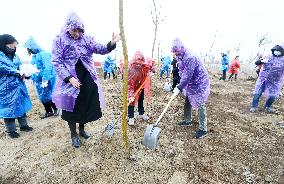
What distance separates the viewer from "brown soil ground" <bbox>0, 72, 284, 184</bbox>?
11.6 ft

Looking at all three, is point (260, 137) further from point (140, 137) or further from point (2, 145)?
point (2, 145)

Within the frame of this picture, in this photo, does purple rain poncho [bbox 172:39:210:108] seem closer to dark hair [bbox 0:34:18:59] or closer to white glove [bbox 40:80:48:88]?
white glove [bbox 40:80:48:88]

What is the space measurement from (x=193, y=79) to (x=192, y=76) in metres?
0.05

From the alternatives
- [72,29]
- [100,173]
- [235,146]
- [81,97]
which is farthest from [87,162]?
[235,146]

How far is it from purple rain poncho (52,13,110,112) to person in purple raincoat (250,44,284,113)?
4.27m

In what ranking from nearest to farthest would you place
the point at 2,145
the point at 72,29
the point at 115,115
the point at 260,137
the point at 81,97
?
the point at 72,29
the point at 81,97
the point at 2,145
the point at 260,137
the point at 115,115

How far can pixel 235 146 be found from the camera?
4504 mm

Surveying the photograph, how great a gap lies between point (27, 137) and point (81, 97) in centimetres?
167

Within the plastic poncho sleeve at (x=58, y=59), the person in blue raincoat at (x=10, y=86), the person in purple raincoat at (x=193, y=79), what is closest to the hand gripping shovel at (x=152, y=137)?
the person in purple raincoat at (x=193, y=79)

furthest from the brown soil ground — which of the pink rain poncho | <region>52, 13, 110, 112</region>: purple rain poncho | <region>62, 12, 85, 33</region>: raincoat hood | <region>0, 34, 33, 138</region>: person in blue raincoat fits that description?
<region>62, 12, 85, 33</region>: raincoat hood

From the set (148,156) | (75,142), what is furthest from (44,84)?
(148,156)

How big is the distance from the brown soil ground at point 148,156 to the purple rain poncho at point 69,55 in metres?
0.83

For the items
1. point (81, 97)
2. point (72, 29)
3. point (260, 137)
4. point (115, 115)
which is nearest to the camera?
point (72, 29)

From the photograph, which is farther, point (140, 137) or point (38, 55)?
point (38, 55)
